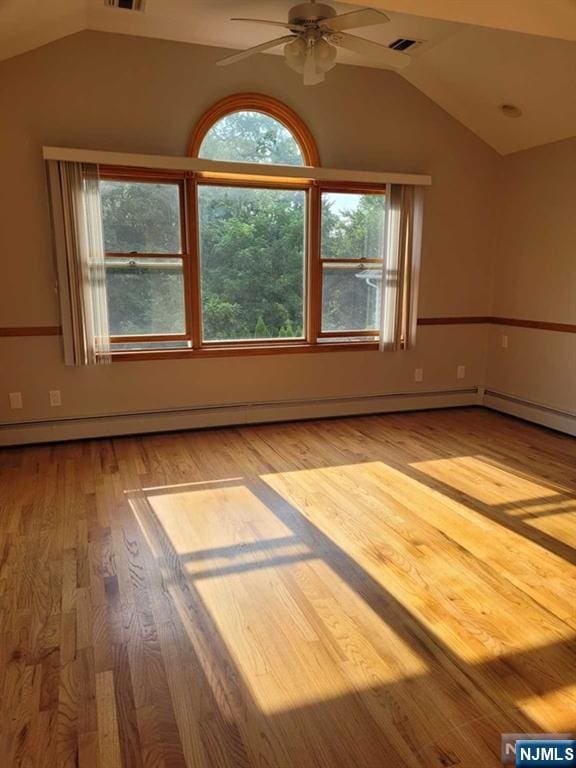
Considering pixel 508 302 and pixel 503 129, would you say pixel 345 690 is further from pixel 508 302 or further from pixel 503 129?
pixel 503 129

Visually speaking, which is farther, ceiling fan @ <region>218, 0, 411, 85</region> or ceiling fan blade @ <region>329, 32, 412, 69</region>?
ceiling fan blade @ <region>329, 32, 412, 69</region>

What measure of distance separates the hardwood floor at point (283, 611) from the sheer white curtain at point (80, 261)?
3.01 ft

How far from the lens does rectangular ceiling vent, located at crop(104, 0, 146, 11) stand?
328 cm

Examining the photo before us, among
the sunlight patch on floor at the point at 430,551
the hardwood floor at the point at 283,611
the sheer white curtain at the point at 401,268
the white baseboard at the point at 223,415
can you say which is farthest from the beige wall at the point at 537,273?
the sunlight patch on floor at the point at 430,551

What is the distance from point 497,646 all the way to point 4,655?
178 cm

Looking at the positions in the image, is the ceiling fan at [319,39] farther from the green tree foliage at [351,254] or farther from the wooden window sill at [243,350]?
the wooden window sill at [243,350]

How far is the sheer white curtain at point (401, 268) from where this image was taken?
4.62 m

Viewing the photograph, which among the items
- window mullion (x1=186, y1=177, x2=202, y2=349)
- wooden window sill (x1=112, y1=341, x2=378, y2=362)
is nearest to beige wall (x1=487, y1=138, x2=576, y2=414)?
wooden window sill (x1=112, y1=341, x2=378, y2=362)

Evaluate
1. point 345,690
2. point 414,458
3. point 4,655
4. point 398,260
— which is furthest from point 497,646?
point 398,260

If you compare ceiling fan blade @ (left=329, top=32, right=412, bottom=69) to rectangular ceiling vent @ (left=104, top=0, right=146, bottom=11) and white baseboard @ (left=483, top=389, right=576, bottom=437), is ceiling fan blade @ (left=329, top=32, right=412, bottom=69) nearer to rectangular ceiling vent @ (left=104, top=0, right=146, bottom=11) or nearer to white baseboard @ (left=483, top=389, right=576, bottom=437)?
rectangular ceiling vent @ (left=104, top=0, right=146, bottom=11)

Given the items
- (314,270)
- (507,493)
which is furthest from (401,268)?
(507,493)

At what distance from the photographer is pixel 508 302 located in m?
5.04

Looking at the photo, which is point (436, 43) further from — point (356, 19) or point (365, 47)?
point (356, 19)

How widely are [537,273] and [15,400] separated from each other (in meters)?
4.57
